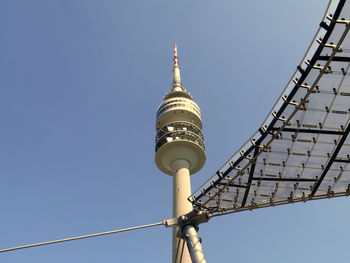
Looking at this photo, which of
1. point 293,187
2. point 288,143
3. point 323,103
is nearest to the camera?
point 323,103

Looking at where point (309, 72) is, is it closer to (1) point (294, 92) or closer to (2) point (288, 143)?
(1) point (294, 92)

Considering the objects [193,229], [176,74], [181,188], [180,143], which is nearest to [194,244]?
[193,229]

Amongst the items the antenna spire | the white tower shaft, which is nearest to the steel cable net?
the white tower shaft

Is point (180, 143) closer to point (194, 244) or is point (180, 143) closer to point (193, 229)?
point (193, 229)

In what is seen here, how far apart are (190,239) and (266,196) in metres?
7.79

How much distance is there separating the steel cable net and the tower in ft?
66.8

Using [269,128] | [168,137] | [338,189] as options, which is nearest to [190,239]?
[269,128]

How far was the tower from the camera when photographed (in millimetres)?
49562

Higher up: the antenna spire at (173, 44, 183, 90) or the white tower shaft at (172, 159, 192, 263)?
the antenna spire at (173, 44, 183, 90)

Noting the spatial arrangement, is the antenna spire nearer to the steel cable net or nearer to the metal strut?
the steel cable net

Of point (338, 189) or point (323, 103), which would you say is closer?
point (323, 103)

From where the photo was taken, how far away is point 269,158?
24938mm

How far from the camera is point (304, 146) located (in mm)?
24391

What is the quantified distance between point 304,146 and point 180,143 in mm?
28789
